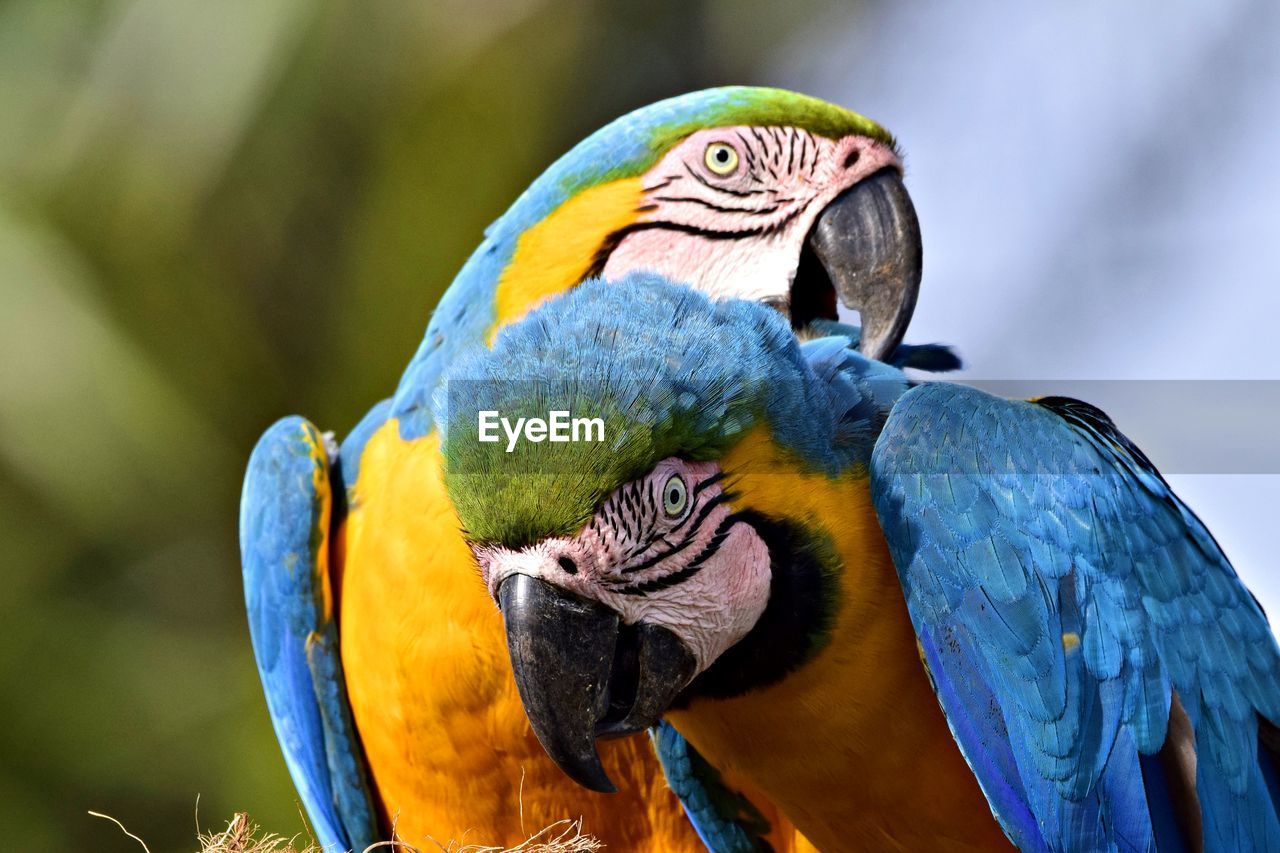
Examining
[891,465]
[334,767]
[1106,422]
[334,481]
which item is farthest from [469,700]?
[1106,422]

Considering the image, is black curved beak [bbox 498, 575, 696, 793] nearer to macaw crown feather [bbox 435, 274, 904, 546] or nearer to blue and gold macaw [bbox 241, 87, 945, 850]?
macaw crown feather [bbox 435, 274, 904, 546]

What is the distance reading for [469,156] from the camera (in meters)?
3.20

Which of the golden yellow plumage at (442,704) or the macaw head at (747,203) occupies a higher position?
the macaw head at (747,203)

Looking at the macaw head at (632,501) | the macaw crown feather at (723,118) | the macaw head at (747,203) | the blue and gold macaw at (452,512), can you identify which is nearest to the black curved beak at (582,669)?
the macaw head at (632,501)

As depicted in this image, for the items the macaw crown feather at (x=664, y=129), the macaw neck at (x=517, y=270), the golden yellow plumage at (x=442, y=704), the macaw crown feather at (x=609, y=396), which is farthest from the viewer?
the macaw crown feather at (x=664, y=129)

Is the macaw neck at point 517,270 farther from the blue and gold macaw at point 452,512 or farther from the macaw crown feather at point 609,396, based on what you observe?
the macaw crown feather at point 609,396

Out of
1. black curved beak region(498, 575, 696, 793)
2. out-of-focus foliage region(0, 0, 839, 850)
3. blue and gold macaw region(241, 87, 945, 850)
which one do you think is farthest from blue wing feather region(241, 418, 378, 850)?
out-of-focus foliage region(0, 0, 839, 850)

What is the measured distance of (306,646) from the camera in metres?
1.88

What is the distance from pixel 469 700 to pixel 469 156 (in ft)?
6.11

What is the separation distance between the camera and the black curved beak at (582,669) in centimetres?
115

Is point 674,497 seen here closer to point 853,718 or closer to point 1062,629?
point 853,718

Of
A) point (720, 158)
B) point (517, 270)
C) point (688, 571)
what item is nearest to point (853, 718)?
point (688, 571)

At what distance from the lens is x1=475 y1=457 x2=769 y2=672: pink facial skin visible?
3.75ft

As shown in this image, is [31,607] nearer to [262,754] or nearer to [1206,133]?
[262,754]
